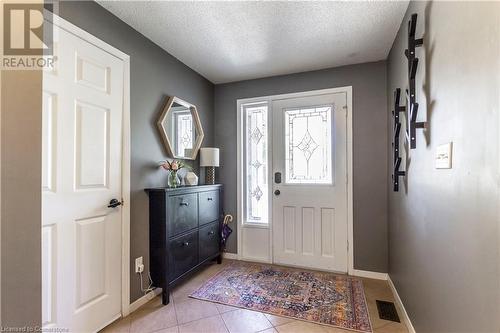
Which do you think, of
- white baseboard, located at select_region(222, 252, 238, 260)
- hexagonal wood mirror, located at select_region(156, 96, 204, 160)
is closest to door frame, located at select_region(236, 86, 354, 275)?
white baseboard, located at select_region(222, 252, 238, 260)

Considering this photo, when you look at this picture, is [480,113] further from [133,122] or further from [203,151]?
[203,151]

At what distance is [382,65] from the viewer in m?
2.70

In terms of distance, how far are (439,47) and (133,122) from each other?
7.10 ft

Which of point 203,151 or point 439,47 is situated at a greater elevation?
point 439,47

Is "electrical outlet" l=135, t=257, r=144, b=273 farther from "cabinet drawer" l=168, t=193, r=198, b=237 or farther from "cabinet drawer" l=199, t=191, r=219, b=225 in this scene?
"cabinet drawer" l=199, t=191, r=219, b=225

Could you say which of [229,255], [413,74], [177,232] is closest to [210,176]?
[177,232]

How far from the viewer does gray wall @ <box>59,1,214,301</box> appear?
73.9 inches

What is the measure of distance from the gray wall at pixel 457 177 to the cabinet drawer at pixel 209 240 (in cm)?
195

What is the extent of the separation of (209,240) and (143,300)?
901 mm

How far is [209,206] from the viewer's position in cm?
286

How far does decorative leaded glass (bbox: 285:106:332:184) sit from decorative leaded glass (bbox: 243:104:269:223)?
0.32m

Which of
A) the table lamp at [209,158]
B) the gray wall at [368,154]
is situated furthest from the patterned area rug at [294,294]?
the table lamp at [209,158]

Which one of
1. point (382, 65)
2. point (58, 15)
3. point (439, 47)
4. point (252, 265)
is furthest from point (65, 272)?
point (382, 65)

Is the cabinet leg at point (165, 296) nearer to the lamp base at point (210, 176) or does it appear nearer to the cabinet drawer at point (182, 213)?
the cabinet drawer at point (182, 213)
